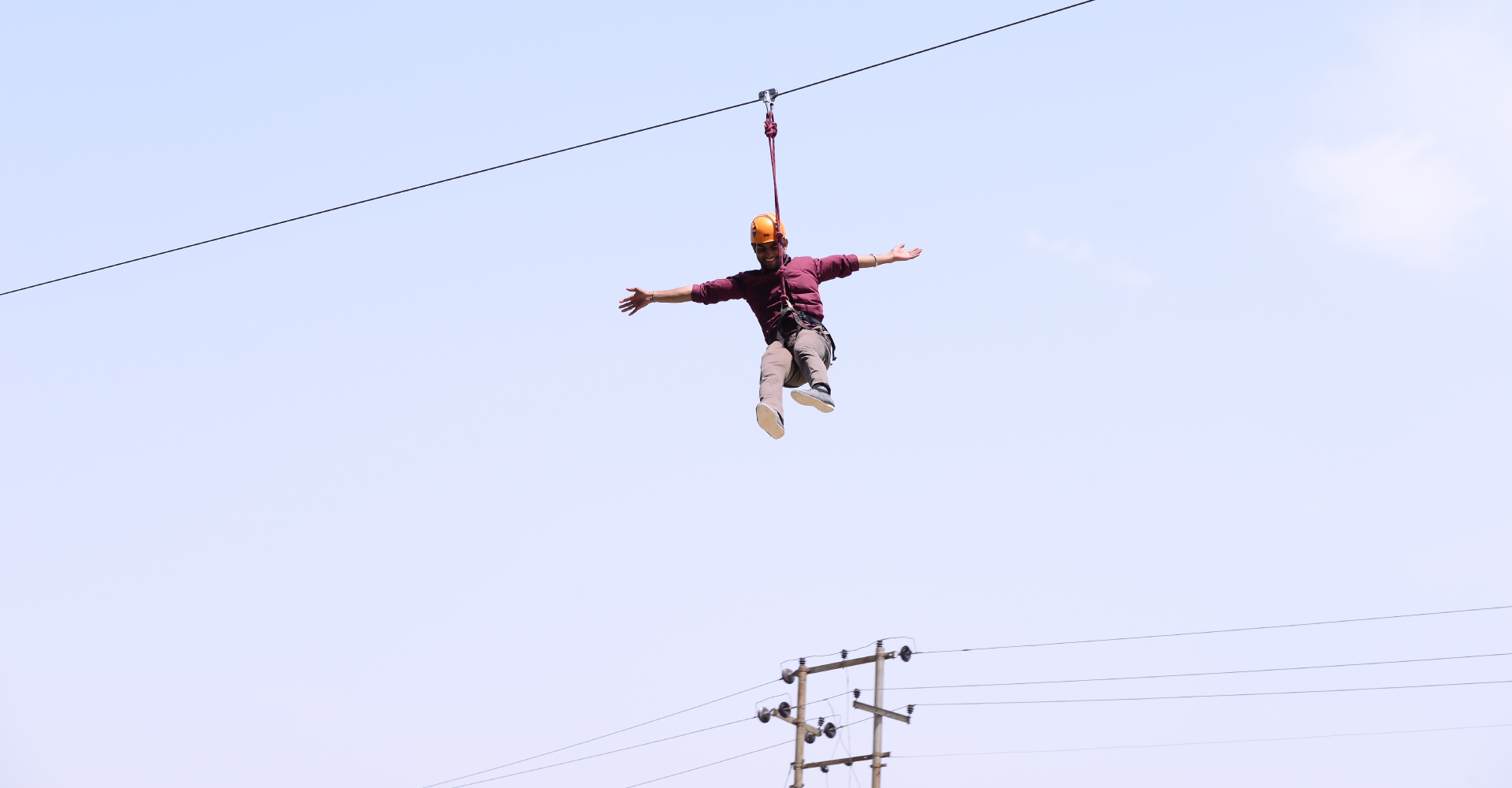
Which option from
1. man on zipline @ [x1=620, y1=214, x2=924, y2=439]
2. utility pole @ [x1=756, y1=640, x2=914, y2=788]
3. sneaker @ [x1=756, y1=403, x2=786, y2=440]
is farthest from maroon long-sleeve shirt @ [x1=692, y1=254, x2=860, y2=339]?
utility pole @ [x1=756, y1=640, x2=914, y2=788]

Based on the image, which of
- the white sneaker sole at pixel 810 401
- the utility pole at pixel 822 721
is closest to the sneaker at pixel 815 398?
the white sneaker sole at pixel 810 401

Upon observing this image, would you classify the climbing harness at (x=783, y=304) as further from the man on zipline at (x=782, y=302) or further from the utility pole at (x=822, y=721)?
the utility pole at (x=822, y=721)

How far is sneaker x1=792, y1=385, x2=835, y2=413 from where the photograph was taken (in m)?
10.5

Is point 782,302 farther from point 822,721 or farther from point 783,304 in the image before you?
point 822,721

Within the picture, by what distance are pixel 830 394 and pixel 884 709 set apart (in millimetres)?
13326

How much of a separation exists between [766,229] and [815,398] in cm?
124

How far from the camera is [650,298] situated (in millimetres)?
11242

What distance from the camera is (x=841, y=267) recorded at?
11195 mm

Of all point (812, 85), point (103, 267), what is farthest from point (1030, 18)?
point (103, 267)

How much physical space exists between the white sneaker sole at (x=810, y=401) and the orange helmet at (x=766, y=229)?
110 cm

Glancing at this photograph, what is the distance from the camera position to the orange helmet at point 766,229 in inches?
428

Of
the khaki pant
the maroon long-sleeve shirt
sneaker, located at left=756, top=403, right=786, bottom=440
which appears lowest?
sneaker, located at left=756, top=403, right=786, bottom=440

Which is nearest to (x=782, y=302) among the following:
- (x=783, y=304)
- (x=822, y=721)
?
(x=783, y=304)

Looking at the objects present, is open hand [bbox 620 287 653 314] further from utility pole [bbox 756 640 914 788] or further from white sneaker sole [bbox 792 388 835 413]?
utility pole [bbox 756 640 914 788]
